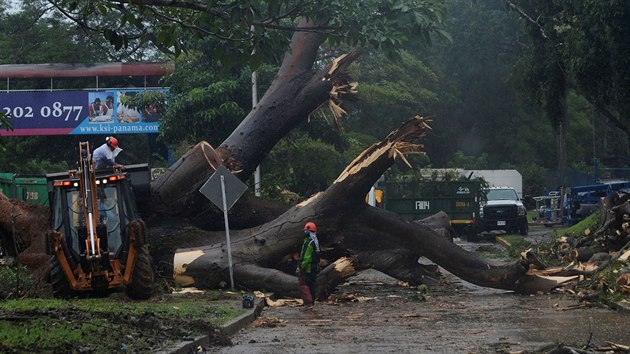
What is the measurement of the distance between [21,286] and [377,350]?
8398mm

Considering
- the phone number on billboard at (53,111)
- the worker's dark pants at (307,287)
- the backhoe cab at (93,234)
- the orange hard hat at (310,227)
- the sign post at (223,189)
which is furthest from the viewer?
the phone number on billboard at (53,111)

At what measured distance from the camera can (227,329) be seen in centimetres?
1477

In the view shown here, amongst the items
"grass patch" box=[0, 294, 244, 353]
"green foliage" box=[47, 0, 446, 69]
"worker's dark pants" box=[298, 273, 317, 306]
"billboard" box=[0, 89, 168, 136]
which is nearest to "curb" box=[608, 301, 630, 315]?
"worker's dark pants" box=[298, 273, 317, 306]

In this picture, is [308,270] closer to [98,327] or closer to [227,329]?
[227,329]

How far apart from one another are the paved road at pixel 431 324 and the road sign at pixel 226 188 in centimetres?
285

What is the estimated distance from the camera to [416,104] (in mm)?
59875

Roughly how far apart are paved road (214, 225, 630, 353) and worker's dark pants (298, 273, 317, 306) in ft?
0.73

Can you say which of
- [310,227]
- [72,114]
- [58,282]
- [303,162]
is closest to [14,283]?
[58,282]

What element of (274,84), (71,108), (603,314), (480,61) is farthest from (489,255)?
(480,61)

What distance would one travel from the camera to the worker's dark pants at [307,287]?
19.5 metres

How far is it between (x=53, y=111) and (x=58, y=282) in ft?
114

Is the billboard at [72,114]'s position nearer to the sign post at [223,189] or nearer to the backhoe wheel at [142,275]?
the sign post at [223,189]

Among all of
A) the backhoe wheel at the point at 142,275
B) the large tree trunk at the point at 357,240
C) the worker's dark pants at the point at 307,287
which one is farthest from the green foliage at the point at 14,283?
the worker's dark pants at the point at 307,287

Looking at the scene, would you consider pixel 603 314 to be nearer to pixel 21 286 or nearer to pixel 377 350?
pixel 377 350
